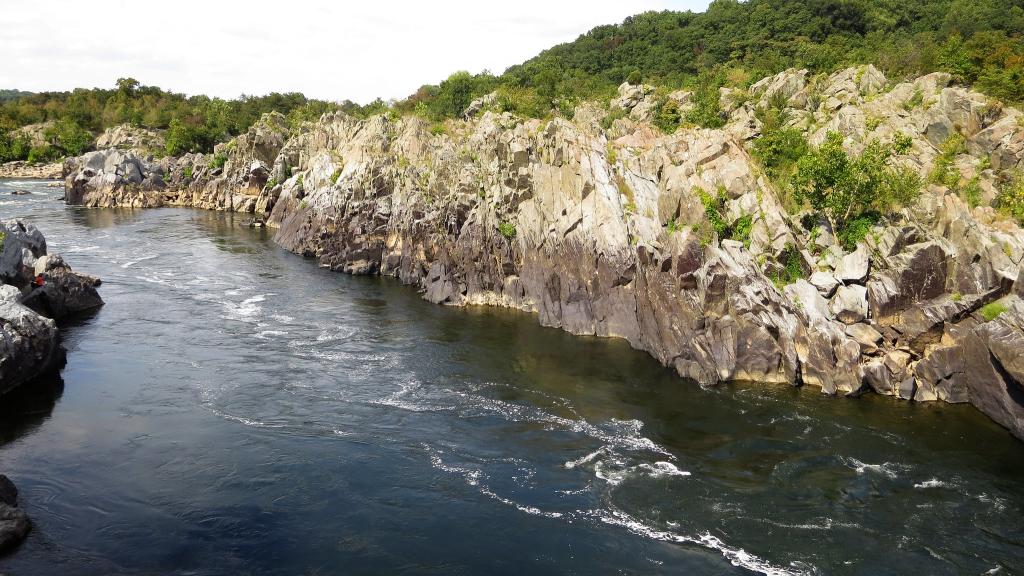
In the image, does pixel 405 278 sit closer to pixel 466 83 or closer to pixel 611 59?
pixel 466 83

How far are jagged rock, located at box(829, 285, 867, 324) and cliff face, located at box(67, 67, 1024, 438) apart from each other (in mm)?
79

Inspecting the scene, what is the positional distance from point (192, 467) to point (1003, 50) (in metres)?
62.9

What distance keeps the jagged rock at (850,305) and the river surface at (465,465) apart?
460 centimetres

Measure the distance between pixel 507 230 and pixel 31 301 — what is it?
33.1 metres

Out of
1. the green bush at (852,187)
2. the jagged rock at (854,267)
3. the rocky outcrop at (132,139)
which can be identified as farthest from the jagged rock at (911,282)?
the rocky outcrop at (132,139)

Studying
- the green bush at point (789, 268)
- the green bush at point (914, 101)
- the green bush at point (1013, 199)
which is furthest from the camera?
the green bush at point (914, 101)

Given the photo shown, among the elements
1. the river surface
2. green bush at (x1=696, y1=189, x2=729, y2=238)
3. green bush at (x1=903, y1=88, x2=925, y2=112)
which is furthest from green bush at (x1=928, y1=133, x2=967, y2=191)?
the river surface

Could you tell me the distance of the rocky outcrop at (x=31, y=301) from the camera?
1293 inches

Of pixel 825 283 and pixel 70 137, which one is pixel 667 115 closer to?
pixel 825 283

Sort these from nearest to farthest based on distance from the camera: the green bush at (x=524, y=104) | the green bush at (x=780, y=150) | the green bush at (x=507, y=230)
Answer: the green bush at (x=780, y=150) < the green bush at (x=507, y=230) < the green bush at (x=524, y=104)

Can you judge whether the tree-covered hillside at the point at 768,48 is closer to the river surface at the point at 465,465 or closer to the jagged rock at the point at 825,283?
the jagged rock at the point at 825,283

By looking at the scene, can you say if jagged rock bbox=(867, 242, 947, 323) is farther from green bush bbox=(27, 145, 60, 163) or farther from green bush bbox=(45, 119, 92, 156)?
green bush bbox=(27, 145, 60, 163)

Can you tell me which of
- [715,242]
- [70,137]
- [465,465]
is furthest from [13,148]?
[465,465]

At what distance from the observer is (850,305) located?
36219mm
